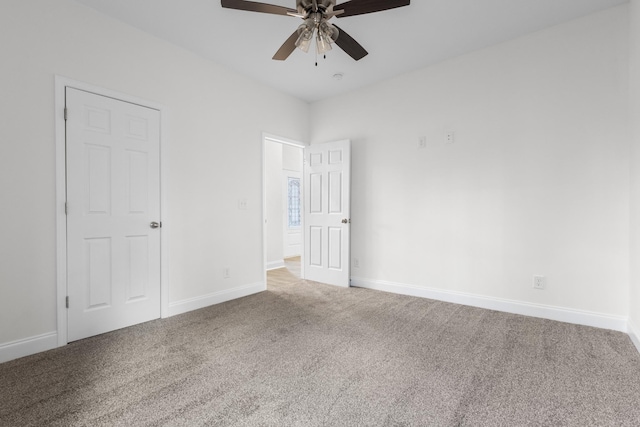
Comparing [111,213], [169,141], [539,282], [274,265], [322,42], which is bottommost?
[274,265]

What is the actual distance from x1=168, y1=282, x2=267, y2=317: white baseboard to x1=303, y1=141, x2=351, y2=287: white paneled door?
3.10 ft

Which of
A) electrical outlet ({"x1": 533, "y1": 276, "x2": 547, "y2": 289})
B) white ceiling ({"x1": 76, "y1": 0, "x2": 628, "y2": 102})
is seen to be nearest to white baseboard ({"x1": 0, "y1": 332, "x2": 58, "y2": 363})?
white ceiling ({"x1": 76, "y1": 0, "x2": 628, "y2": 102})

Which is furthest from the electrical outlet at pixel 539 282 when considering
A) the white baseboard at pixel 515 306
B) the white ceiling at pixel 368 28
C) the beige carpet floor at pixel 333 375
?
the white ceiling at pixel 368 28

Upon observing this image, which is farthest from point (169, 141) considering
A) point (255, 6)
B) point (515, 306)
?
point (515, 306)

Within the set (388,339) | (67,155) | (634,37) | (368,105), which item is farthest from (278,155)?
(634,37)

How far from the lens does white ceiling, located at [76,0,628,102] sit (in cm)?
259

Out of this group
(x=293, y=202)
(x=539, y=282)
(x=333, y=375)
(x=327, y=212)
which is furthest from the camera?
(x=293, y=202)

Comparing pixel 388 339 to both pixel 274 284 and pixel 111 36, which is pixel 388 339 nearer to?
pixel 274 284

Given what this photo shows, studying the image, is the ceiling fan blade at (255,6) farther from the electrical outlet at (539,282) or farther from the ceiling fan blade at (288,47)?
the electrical outlet at (539,282)

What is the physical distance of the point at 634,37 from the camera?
2.45m

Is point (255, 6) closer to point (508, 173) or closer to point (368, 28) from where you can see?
point (368, 28)

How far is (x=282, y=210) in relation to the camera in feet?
21.9

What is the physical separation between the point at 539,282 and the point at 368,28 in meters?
2.98

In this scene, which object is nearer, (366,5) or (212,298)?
(366,5)
